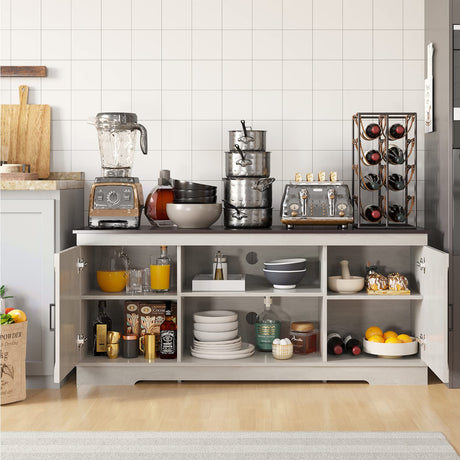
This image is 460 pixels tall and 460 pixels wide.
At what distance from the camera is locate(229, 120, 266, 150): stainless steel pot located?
152 inches

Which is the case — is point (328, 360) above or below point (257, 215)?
below

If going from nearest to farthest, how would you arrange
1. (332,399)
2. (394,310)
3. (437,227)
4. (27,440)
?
1. (27,440)
2. (332,399)
3. (437,227)
4. (394,310)

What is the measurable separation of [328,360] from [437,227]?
88 centimetres

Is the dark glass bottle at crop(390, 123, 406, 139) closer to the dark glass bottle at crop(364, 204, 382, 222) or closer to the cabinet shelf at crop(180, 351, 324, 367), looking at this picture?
the dark glass bottle at crop(364, 204, 382, 222)

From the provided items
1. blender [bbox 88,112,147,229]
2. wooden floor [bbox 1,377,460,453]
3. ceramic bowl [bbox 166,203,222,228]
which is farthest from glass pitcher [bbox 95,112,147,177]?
wooden floor [bbox 1,377,460,453]

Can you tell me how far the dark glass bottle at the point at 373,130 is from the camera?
3820mm

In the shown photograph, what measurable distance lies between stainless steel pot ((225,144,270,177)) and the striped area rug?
1394 mm

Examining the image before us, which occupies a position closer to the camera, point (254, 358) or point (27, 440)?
point (27, 440)

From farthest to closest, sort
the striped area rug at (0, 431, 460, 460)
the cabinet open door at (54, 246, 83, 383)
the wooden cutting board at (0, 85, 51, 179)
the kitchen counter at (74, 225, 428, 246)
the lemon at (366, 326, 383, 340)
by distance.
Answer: the wooden cutting board at (0, 85, 51, 179)
the lemon at (366, 326, 383, 340)
the kitchen counter at (74, 225, 428, 246)
the cabinet open door at (54, 246, 83, 383)
the striped area rug at (0, 431, 460, 460)

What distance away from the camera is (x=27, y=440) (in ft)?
9.73

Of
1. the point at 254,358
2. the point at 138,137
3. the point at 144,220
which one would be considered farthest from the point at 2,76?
the point at 254,358

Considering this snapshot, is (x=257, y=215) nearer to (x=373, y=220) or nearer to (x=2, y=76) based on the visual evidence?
(x=373, y=220)


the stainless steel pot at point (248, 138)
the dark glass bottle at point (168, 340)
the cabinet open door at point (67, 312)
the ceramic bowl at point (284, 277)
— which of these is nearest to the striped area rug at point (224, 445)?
the cabinet open door at point (67, 312)

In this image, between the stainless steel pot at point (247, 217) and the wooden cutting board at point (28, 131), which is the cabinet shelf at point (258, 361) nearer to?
the stainless steel pot at point (247, 217)
